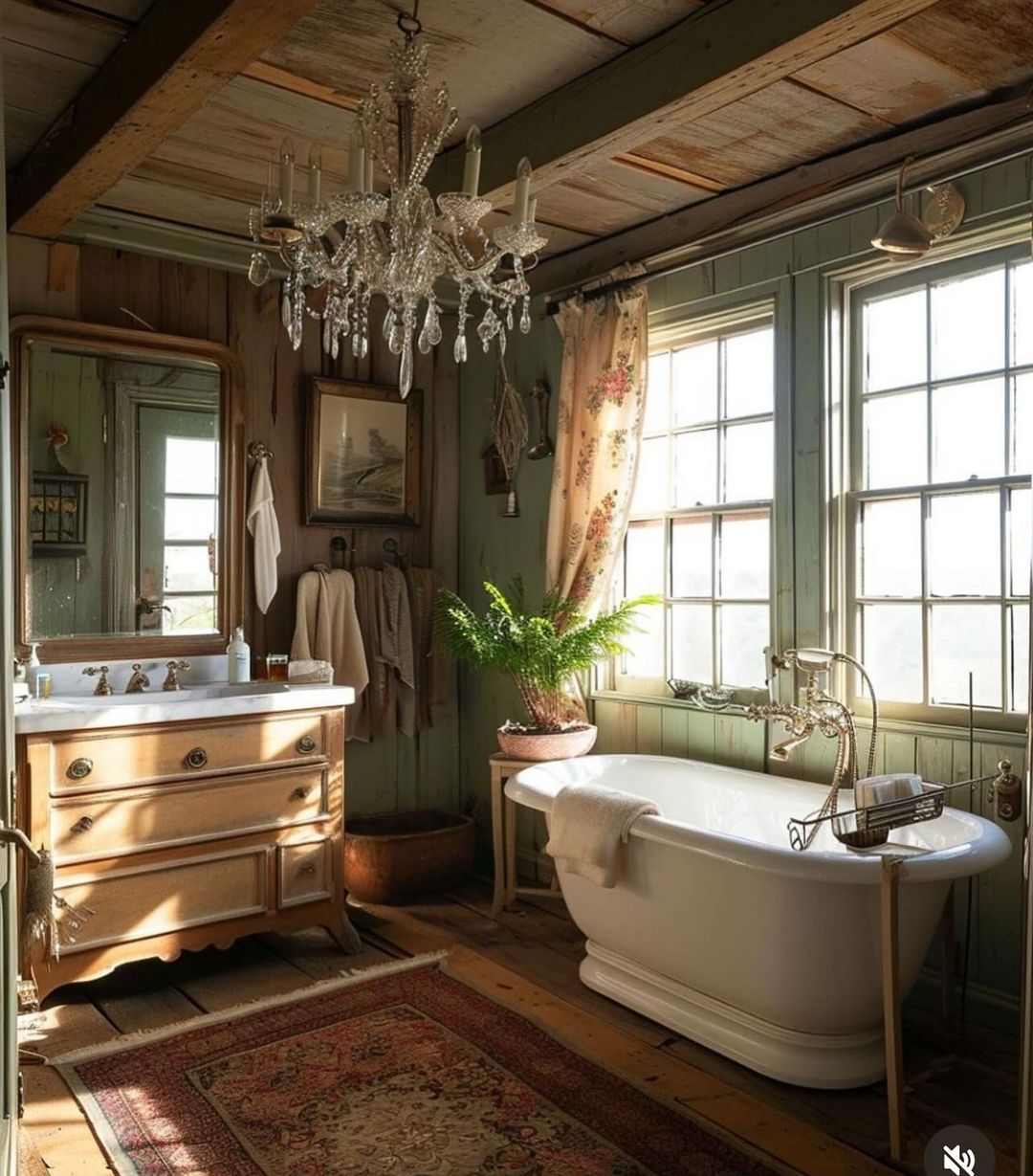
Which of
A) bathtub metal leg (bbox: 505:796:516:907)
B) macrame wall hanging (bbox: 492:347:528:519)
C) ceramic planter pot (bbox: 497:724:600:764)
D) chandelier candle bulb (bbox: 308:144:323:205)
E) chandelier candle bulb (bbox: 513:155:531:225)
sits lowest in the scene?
bathtub metal leg (bbox: 505:796:516:907)

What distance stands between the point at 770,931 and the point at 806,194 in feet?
7.07

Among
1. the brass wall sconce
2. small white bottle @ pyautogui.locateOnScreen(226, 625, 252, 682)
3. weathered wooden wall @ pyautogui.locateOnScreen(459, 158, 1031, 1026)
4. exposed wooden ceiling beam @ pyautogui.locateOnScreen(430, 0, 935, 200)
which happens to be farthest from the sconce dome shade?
small white bottle @ pyautogui.locateOnScreen(226, 625, 252, 682)

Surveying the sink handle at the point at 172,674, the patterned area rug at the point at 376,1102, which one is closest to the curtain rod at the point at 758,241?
the sink handle at the point at 172,674

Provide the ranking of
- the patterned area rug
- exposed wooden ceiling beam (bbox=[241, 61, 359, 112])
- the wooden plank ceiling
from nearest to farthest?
the patterned area rug, the wooden plank ceiling, exposed wooden ceiling beam (bbox=[241, 61, 359, 112])

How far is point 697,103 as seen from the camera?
2.38 meters

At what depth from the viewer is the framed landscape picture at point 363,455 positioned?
4.06m

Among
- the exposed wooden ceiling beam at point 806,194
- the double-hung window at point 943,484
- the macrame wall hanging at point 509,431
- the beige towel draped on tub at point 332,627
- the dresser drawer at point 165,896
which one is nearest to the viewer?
the exposed wooden ceiling beam at point 806,194

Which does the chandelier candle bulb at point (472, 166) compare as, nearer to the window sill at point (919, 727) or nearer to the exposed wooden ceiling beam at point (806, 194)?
the exposed wooden ceiling beam at point (806, 194)

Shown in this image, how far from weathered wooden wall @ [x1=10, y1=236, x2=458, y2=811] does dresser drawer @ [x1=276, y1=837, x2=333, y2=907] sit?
835 millimetres

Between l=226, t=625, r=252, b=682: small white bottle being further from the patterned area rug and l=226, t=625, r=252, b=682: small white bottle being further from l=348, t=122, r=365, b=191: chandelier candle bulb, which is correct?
l=348, t=122, r=365, b=191: chandelier candle bulb

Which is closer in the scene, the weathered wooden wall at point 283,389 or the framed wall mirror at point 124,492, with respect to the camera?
the framed wall mirror at point 124,492

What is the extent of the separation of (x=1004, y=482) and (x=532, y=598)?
6.34ft

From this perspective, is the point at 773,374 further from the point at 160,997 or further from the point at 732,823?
the point at 160,997

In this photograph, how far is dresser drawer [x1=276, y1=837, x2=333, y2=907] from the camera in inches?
130
